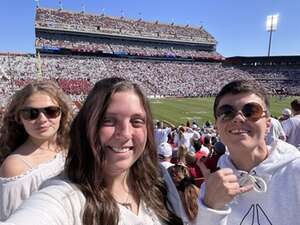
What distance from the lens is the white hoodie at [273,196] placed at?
93.5 inches

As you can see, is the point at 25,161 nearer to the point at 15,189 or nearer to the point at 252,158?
the point at 15,189

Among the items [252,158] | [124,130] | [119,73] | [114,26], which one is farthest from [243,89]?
[114,26]

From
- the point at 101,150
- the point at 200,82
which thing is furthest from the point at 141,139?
the point at 200,82

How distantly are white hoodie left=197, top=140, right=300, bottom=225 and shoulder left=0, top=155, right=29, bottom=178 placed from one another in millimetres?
1752

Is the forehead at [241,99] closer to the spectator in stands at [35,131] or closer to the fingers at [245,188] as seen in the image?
the fingers at [245,188]

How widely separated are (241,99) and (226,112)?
0.49 ft

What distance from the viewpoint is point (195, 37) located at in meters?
92.8

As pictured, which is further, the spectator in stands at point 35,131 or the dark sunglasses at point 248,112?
the spectator in stands at point 35,131

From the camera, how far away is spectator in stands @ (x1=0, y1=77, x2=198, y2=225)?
1712mm

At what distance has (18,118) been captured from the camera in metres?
3.33

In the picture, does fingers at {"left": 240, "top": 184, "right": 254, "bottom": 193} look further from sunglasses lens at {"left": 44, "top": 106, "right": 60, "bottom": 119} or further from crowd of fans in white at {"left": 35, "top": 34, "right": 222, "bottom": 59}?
crowd of fans in white at {"left": 35, "top": 34, "right": 222, "bottom": 59}

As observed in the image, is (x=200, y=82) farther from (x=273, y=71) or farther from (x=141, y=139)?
(x=141, y=139)

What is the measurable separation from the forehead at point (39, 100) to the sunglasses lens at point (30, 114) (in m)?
0.05

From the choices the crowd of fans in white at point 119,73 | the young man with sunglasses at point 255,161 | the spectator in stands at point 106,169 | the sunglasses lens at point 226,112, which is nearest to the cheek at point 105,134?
the spectator in stands at point 106,169
